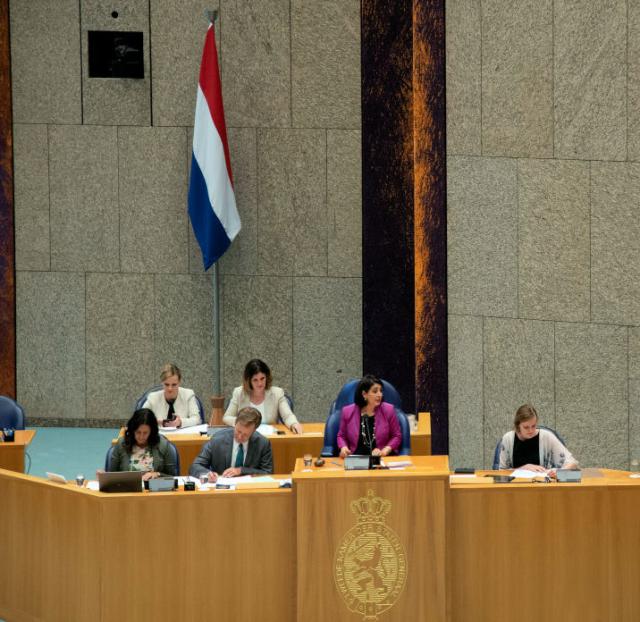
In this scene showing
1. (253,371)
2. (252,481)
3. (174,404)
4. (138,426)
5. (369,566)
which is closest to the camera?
(369,566)

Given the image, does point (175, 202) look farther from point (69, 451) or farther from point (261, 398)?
point (261, 398)

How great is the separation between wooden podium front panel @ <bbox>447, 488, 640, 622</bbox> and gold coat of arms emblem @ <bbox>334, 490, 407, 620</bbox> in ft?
0.98

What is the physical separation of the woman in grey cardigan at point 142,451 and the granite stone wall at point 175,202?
4983 millimetres

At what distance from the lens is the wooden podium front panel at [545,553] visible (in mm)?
6312

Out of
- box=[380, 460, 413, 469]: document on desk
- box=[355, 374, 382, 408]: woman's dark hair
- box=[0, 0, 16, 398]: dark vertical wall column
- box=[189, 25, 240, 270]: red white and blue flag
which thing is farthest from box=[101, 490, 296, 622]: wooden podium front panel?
box=[0, 0, 16, 398]: dark vertical wall column

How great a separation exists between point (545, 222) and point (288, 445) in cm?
249

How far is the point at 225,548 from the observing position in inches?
249

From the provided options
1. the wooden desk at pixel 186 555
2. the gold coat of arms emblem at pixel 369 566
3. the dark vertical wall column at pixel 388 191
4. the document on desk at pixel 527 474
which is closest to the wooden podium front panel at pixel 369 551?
the gold coat of arms emblem at pixel 369 566

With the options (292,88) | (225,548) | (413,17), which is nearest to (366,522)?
(225,548)

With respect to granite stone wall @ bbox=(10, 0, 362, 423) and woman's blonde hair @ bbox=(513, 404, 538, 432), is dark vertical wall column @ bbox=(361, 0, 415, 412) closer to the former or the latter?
granite stone wall @ bbox=(10, 0, 362, 423)

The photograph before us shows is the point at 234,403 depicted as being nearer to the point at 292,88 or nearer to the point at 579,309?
the point at 579,309

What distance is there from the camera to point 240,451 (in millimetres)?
7574

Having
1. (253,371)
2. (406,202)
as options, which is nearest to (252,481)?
(253,371)

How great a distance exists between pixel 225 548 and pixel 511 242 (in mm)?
4071
